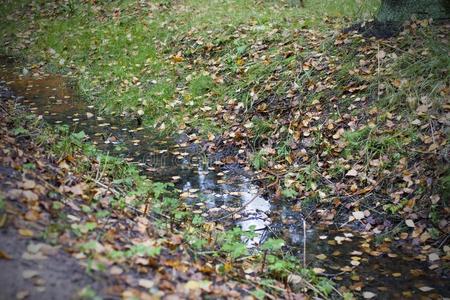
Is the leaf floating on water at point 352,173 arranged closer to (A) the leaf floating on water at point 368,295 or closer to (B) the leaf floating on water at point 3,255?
(A) the leaf floating on water at point 368,295

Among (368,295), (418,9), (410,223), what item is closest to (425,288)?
(368,295)

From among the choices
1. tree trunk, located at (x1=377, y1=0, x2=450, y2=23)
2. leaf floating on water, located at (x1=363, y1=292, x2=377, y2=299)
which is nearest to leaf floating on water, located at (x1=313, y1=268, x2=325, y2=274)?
leaf floating on water, located at (x1=363, y1=292, x2=377, y2=299)

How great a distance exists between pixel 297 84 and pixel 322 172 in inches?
72.0

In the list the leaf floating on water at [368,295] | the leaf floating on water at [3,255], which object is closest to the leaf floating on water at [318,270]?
the leaf floating on water at [368,295]

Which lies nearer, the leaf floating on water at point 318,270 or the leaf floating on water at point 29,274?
the leaf floating on water at point 29,274

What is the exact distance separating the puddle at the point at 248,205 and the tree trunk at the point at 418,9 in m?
3.62

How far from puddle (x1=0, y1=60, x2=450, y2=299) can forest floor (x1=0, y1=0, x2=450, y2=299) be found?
61 mm

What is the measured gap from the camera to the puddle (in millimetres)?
4176

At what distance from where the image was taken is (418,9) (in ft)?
22.7

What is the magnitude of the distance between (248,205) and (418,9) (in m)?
4.24


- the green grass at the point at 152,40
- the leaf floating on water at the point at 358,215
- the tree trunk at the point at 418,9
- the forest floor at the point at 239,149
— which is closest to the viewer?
the forest floor at the point at 239,149

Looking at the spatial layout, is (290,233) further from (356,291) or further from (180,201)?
(180,201)

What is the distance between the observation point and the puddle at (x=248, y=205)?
4.18 meters

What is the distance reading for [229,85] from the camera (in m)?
7.80
